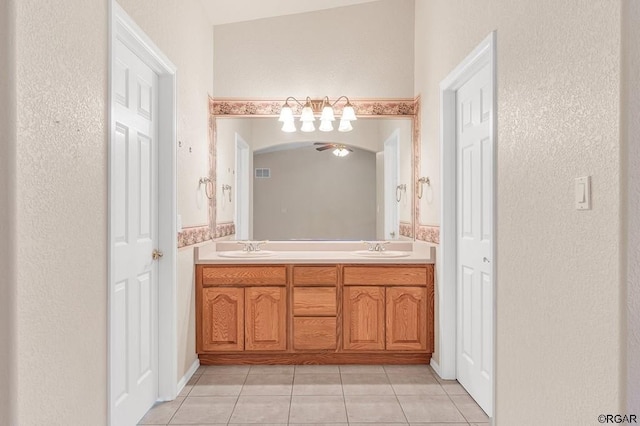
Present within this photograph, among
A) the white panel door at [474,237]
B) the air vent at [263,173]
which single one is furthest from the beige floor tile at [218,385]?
the air vent at [263,173]

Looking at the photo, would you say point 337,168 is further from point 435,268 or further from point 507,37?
point 507,37

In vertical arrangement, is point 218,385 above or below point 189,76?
below

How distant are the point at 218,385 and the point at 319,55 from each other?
2611 millimetres

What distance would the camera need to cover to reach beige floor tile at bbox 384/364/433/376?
3.25 m

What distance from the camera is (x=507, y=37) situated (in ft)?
6.66

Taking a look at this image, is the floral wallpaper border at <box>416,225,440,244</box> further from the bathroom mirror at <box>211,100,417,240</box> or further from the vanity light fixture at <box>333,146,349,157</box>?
the vanity light fixture at <box>333,146,349,157</box>

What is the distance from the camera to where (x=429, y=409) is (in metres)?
2.64

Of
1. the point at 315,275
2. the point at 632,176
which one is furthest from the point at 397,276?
the point at 632,176

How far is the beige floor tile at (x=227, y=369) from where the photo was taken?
327 centimetres

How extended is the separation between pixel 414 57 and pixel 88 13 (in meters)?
2.68

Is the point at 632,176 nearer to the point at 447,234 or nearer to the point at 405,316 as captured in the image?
the point at 447,234

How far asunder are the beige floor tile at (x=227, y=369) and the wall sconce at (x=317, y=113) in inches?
73.3

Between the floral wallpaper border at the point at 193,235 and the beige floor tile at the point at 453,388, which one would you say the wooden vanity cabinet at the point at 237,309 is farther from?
the beige floor tile at the point at 453,388

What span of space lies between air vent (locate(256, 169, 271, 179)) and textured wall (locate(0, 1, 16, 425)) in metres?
2.59
